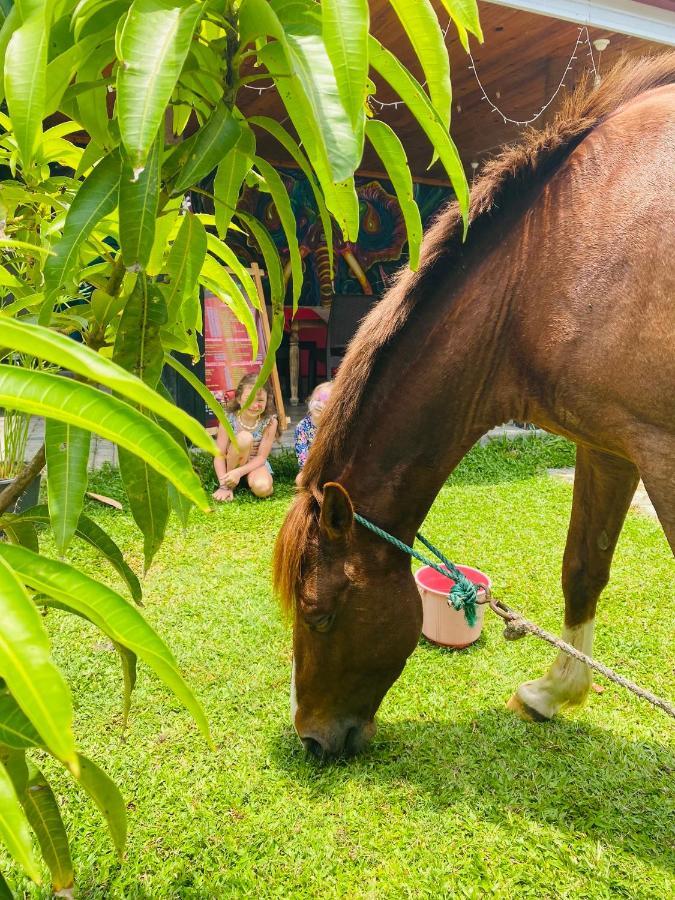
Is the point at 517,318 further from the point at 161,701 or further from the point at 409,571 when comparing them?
the point at 161,701

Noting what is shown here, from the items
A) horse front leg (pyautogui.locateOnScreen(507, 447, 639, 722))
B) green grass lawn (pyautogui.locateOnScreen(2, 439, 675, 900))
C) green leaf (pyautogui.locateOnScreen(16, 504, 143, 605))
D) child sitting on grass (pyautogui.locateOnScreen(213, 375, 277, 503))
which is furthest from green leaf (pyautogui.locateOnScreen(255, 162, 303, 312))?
child sitting on grass (pyautogui.locateOnScreen(213, 375, 277, 503))

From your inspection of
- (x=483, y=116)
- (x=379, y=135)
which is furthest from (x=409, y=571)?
(x=483, y=116)

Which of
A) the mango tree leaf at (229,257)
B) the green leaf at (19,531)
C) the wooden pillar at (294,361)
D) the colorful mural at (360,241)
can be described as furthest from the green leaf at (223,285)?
the colorful mural at (360,241)

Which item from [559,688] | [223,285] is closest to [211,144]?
[223,285]

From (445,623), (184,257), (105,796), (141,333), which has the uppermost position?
(184,257)

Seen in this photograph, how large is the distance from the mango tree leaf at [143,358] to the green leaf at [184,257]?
0.32 feet

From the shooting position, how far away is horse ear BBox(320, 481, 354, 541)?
1768 mm

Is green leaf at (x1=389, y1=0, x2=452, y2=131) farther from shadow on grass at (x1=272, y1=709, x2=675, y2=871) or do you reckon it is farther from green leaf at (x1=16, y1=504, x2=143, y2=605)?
shadow on grass at (x1=272, y1=709, x2=675, y2=871)

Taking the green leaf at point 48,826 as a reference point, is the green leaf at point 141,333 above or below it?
above

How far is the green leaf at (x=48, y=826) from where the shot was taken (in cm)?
96

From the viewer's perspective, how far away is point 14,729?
681 mm

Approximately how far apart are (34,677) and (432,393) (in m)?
1.48

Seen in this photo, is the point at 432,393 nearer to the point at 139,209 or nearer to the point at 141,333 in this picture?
the point at 141,333

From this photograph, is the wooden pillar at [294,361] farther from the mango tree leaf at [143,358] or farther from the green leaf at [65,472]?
the green leaf at [65,472]
